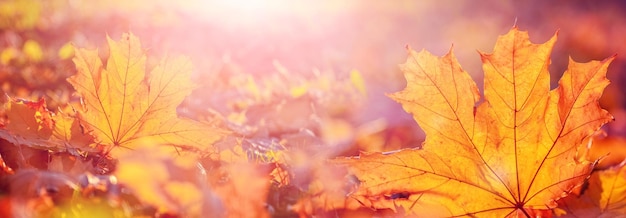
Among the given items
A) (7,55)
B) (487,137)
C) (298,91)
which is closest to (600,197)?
(487,137)

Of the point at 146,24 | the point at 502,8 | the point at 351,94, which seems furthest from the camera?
the point at 502,8

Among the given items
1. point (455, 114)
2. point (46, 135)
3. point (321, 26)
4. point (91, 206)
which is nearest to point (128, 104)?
point (46, 135)

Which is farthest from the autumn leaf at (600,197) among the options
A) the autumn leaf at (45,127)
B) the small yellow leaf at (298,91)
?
the small yellow leaf at (298,91)

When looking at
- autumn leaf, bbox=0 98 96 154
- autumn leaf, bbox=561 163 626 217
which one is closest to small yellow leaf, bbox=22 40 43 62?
autumn leaf, bbox=0 98 96 154

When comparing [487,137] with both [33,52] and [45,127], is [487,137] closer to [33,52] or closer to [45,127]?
[45,127]

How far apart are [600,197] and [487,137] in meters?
0.24

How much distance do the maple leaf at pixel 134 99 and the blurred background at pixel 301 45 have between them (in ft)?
0.12

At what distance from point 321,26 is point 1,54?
4.73 metres

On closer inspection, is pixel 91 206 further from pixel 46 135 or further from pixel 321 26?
pixel 321 26

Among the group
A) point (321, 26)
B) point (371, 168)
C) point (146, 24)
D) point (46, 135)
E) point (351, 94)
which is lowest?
point (46, 135)

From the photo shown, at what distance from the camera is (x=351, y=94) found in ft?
8.71

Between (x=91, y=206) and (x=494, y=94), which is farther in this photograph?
(x=494, y=94)

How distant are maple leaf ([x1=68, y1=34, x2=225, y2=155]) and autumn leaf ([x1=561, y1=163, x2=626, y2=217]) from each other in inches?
22.6

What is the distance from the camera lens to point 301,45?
5223 mm
